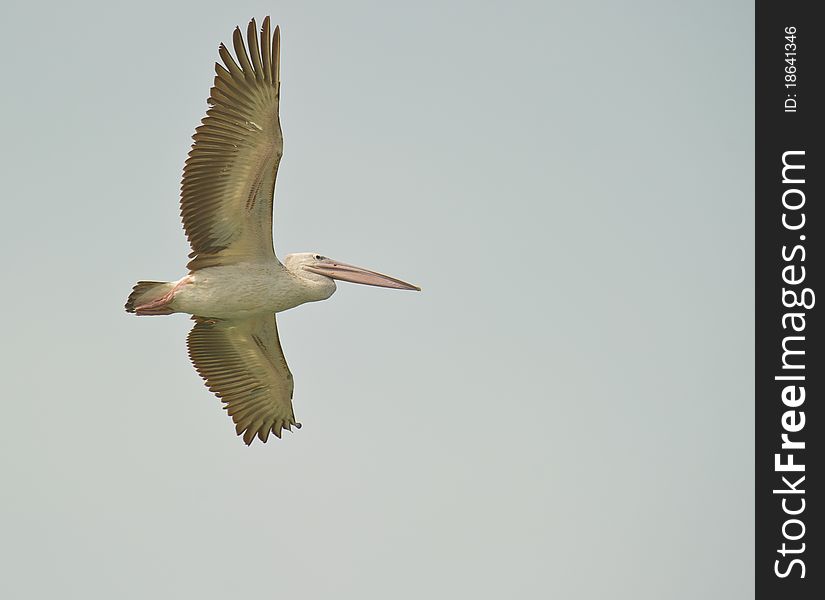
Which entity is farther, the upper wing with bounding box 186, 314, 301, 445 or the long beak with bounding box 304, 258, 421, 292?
the upper wing with bounding box 186, 314, 301, 445

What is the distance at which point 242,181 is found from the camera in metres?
17.6

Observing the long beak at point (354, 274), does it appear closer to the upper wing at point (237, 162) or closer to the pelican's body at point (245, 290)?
the pelican's body at point (245, 290)

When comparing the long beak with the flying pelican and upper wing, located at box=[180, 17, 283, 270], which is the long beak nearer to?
the flying pelican

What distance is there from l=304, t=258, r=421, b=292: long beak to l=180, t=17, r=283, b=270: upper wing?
0.68 metres

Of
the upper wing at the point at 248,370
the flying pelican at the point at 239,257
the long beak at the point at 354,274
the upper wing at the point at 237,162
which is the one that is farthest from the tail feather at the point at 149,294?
the long beak at the point at 354,274

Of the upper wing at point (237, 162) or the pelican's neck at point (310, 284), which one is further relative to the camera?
the pelican's neck at point (310, 284)

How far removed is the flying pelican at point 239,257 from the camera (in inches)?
674

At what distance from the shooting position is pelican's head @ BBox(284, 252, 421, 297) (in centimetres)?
1842

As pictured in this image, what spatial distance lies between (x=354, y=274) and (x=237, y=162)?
219cm

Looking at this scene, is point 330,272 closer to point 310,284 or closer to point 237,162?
point 310,284

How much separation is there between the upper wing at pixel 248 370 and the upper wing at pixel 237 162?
53.9 inches

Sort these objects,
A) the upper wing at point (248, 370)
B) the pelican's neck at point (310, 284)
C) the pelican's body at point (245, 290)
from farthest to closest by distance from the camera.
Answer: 1. the upper wing at point (248, 370)
2. the pelican's neck at point (310, 284)
3. the pelican's body at point (245, 290)

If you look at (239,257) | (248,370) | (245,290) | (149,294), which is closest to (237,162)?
(239,257)

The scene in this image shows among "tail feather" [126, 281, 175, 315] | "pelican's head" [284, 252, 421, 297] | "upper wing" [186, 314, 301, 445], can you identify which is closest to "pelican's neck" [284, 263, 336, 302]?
"pelican's head" [284, 252, 421, 297]
